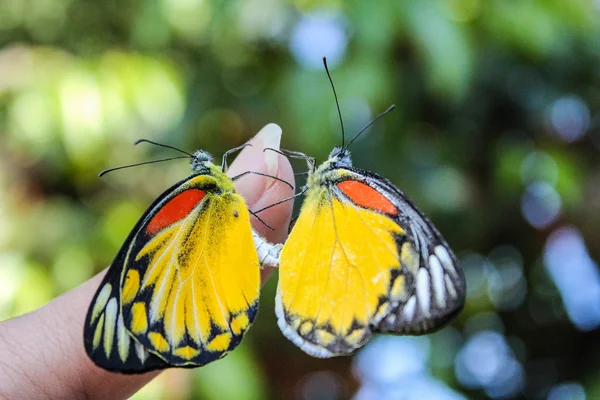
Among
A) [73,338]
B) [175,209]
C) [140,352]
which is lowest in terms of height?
[73,338]

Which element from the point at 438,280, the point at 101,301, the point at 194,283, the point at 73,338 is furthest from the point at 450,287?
the point at 73,338

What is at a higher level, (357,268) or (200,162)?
(200,162)

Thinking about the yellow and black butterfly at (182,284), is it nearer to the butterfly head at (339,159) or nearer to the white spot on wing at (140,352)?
the white spot on wing at (140,352)

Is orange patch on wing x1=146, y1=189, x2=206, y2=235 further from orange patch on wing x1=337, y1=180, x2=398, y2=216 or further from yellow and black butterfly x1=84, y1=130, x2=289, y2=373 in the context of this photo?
orange patch on wing x1=337, y1=180, x2=398, y2=216

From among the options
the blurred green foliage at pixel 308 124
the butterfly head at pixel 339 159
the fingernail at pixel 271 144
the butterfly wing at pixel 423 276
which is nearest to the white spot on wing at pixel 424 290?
the butterfly wing at pixel 423 276

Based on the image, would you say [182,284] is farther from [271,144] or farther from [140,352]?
[271,144]

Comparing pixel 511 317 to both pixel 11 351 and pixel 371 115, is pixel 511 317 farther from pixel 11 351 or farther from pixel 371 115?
pixel 11 351

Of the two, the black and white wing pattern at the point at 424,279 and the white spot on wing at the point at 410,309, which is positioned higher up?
the black and white wing pattern at the point at 424,279
